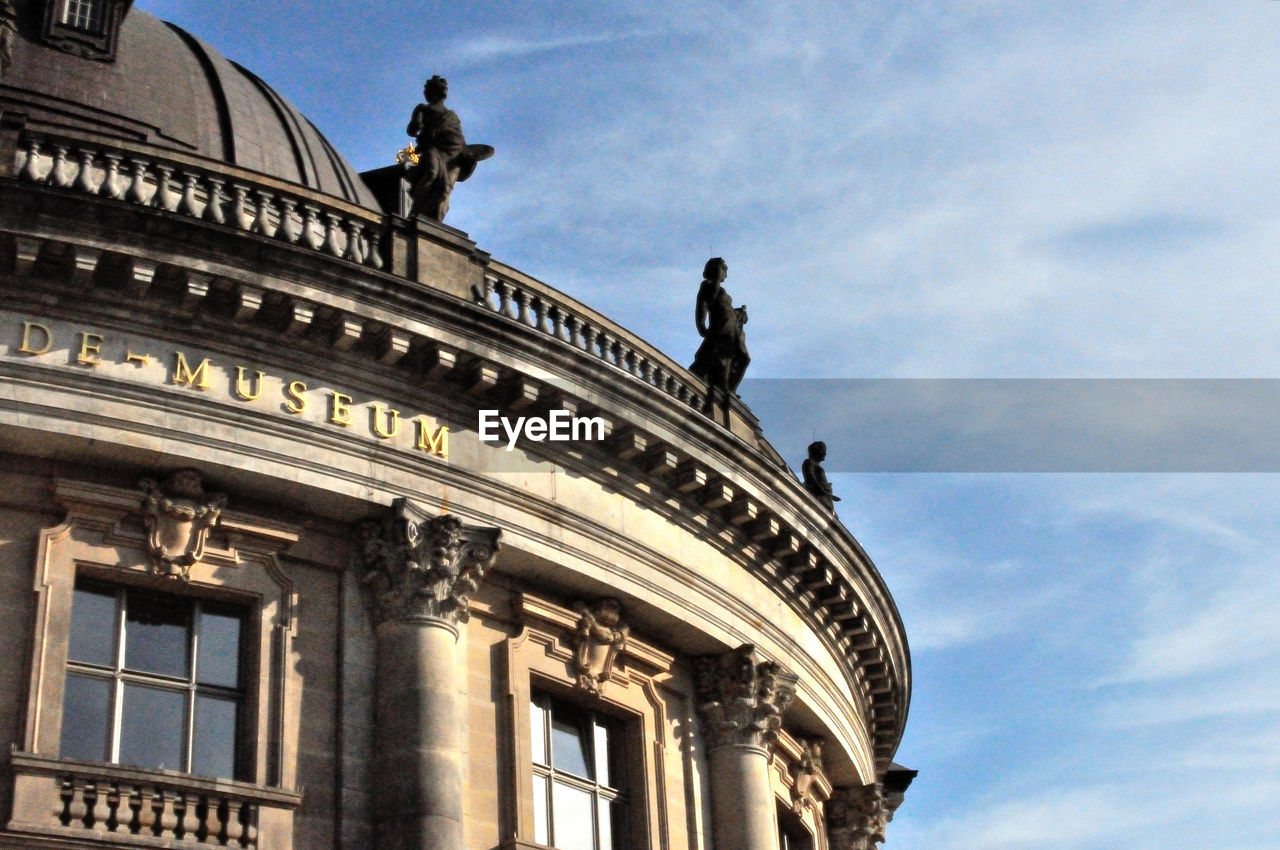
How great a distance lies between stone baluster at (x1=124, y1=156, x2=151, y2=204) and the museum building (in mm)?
41

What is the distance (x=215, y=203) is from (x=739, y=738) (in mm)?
9825

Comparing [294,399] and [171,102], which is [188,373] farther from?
[171,102]

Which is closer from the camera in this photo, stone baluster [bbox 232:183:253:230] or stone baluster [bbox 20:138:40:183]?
stone baluster [bbox 20:138:40:183]

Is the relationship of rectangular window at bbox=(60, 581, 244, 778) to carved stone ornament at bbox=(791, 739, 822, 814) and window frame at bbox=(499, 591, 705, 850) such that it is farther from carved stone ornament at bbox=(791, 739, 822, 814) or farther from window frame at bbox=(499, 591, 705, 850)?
carved stone ornament at bbox=(791, 739, 822, 814)

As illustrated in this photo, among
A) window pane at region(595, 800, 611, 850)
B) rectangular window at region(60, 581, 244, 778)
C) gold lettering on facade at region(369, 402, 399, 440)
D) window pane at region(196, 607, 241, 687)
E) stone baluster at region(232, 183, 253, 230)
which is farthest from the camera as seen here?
window pane at region(595, 800, 611, 850)

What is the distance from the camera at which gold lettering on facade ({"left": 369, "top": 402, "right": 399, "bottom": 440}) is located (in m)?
24.3

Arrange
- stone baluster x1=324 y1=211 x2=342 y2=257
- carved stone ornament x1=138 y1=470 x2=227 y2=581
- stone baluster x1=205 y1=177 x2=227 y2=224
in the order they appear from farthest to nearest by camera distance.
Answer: stone baluster x1=324 y1=211 x2=342 y2=257
stone baluster x1=205 y1=177 x2=227 y2=224
carved stone ornament x1=138 y1=470 x2=227 y2=581

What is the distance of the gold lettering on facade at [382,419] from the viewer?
958 inches

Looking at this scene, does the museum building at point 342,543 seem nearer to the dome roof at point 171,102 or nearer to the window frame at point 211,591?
the window frame at point 211,591

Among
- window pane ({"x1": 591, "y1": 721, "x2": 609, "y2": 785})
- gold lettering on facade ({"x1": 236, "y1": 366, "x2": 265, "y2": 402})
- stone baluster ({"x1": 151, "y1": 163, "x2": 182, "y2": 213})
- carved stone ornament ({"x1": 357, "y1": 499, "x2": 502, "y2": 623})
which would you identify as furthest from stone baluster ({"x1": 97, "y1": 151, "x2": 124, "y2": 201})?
window pane ({"x1": 591, "y1": 721, "x2": 609, "y2": 785})

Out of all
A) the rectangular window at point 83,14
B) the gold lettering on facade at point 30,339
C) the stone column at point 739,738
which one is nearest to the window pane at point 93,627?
the gold lettering on facade at point 30,339

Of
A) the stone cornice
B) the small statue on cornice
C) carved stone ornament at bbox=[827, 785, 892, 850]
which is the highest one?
the small statue on cornice

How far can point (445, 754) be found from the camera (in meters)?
22.9

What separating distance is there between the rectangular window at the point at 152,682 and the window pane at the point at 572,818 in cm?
443
